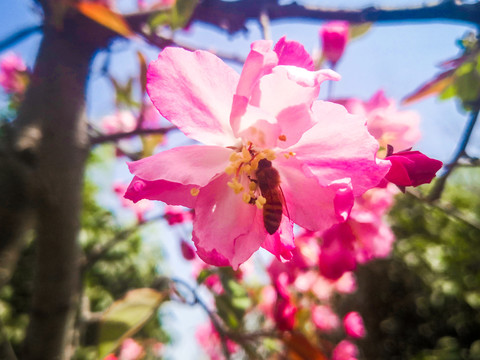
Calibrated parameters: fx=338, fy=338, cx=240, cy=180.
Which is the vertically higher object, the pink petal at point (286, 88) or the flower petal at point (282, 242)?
the pink petal at point (286, 88)

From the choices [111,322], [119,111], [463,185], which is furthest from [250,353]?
[463,185]

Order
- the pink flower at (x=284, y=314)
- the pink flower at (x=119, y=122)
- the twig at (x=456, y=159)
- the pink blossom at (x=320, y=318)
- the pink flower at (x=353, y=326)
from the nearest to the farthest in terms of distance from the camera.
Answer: the twig at (x=456, y=159)
the pink flower at (x=284, y=314)
the pink flower at (x=353, y=326)
the pink flower at (x=119, y=122)
the pink blossom at (x=320, y=318)

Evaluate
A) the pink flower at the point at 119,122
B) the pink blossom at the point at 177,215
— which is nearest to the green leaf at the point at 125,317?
the pink blossom at the point at 177,215

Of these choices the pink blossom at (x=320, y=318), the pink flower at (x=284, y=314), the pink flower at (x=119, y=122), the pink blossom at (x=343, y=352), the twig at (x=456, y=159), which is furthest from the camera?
the pink blossom at (x=320, y=318)

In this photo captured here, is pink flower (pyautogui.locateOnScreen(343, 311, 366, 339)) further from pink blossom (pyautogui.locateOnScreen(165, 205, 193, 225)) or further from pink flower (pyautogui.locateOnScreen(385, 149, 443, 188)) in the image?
pink flower (pyautogui.locateOnScreen(385, 149, 443, 188))

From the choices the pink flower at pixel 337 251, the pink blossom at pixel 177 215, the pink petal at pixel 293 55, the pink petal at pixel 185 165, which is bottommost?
the pink blossom at pixel 177 215

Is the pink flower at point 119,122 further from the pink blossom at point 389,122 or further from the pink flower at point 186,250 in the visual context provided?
the pink blossom at point 389,122

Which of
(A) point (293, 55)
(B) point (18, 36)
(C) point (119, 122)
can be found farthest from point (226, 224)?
(C) point (119, 122)

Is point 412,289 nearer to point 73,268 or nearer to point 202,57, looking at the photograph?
point 73,268

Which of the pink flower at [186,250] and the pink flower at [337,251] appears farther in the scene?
the pink flower at [186,250]
